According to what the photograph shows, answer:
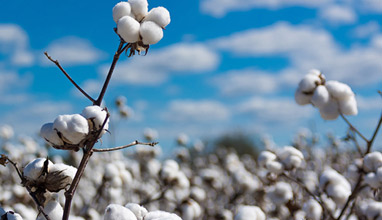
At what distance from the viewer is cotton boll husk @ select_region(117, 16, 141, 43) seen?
4.57 ft

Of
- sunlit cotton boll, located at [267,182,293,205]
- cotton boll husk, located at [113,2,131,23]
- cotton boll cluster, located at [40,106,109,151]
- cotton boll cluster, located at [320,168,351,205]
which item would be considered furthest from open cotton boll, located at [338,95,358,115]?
cotton boll cluster, located at [40,106,109,151]

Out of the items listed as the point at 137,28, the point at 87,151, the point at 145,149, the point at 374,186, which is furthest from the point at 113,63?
the point at 145,149

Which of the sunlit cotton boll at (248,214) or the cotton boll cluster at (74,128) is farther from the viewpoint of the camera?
the sunlit cotton boll at (248,214)

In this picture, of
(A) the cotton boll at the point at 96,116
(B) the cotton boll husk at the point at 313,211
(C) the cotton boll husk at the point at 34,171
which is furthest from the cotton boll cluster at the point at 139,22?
(B) the cotton boll husk at the point at 313,211

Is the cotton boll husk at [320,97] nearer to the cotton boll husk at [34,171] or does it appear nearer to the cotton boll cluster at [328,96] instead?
the cotton boll cluster at [328,96]

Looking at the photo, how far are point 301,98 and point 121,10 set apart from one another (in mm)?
1243

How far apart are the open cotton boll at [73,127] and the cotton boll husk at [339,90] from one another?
57.5 inches

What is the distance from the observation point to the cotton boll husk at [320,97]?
2.24 metres

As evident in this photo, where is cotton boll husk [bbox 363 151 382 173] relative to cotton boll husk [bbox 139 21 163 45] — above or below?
above

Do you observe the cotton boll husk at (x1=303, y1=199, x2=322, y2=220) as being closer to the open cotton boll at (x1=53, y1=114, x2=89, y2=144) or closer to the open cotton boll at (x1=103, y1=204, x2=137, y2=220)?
the open cotton boll at (x1=103, y1=204, x2=137, y2=220)

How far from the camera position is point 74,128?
47.6 inches

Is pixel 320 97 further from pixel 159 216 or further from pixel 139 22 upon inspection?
pixel 159 216

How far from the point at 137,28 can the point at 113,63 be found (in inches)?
5.4

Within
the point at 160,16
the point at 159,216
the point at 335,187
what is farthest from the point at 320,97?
the point at 159,216
